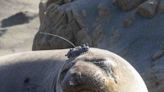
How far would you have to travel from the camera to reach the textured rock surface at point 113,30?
793 centimetres

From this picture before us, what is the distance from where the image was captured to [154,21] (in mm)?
8688

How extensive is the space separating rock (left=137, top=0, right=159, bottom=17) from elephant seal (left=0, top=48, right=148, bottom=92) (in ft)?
11.9

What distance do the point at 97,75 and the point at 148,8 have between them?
16.1 feet

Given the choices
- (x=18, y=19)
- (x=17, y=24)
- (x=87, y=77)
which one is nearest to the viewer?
(x=87, y=77)

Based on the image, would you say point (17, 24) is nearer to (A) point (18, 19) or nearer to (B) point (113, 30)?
(A) point (18, 19)

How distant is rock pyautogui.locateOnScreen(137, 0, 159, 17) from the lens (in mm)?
8703

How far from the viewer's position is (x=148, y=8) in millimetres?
8734

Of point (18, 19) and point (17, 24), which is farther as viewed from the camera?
point (18, 19)

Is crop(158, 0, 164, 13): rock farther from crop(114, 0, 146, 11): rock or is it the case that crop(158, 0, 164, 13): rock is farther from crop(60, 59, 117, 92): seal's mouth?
crop(60, 59, 117, 92): seal's mouth

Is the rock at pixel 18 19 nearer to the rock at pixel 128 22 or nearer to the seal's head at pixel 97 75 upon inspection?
the rock at pixel 128 22

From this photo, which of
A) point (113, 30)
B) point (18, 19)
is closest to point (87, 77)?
point (113, 30)

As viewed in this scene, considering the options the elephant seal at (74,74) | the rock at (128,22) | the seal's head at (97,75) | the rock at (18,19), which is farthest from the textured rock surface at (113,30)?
the seal's head at (97,75)

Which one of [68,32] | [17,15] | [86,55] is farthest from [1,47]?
[86,55]

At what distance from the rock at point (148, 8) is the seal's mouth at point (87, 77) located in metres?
4.74
